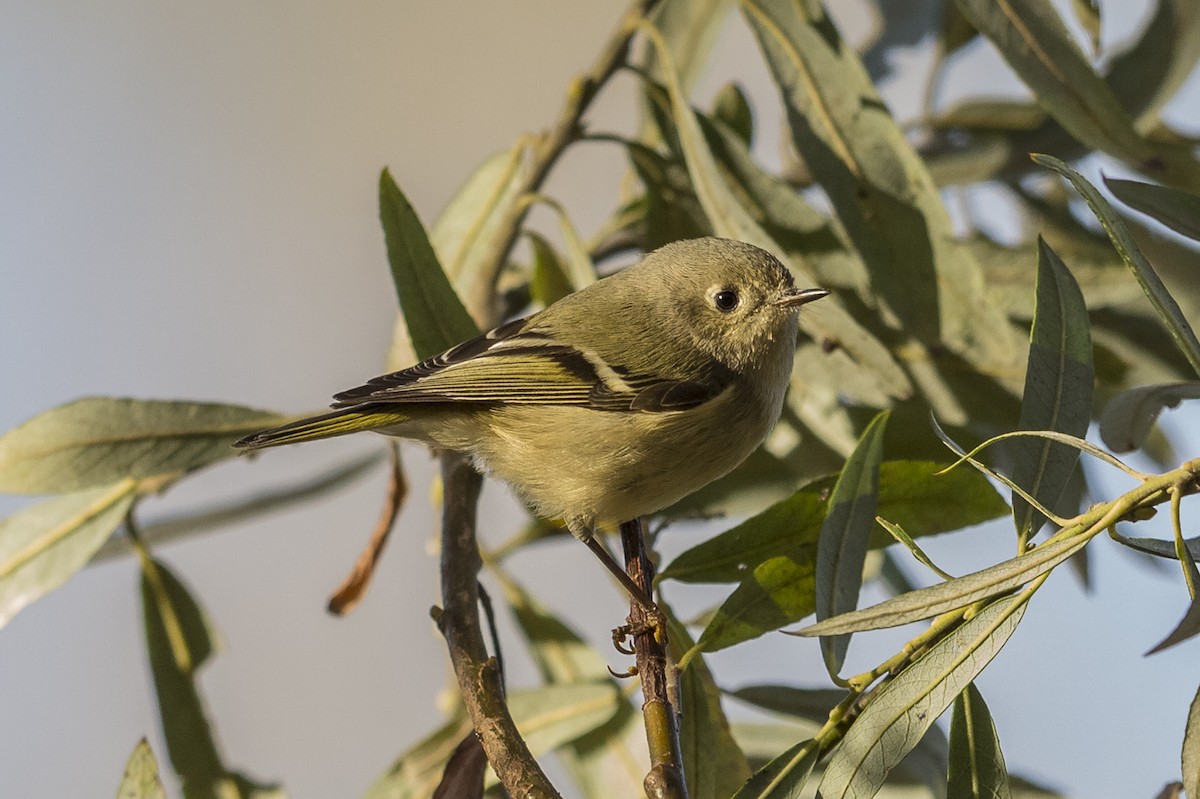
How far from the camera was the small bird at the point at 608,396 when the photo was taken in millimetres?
1191

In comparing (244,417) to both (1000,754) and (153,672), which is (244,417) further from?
(1000,754)

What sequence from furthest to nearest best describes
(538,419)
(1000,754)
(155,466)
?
(155,466), (538,419), (1000,754)

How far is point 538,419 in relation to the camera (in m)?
1.25

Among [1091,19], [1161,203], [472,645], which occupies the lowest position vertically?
[472,645]

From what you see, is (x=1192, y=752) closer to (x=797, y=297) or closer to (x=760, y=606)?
(x=760, y=606)

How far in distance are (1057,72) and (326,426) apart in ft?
2.80

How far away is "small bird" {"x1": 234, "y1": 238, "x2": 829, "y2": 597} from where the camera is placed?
1191 mm

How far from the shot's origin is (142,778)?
1072 mm

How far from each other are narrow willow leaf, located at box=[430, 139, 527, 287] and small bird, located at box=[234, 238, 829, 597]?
0.21m

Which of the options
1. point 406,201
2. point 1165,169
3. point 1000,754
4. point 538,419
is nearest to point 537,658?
point 538,419

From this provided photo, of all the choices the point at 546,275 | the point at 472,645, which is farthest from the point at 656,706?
the point at 546,275

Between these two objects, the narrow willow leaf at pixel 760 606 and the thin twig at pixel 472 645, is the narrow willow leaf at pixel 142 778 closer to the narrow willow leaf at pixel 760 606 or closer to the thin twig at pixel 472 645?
the thin twig at pixel 472 645

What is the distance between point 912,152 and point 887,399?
0.27 metres

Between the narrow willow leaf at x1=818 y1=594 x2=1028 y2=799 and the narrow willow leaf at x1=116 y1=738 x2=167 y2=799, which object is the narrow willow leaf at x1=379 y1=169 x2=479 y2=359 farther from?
the narrow willow leaf at x1=818 y1=594 x2=1028 y2=799
